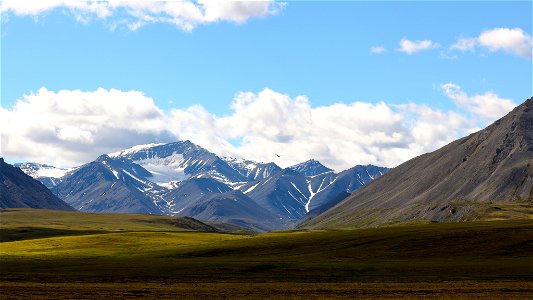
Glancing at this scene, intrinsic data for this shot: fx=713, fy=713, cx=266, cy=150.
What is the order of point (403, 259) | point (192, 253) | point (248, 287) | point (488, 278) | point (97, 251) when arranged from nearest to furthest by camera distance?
point (248, 287), point (488, 278), point (403, 259), point (192, 253), point (97, 251)

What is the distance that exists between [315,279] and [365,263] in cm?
2457

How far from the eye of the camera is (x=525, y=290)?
6381 cm

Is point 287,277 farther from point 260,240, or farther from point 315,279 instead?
point 260,240

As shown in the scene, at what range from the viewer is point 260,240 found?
154 meters

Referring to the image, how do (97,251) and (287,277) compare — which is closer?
(287,277)

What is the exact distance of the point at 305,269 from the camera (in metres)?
92.4

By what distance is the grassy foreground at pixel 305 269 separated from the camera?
65.3 meters

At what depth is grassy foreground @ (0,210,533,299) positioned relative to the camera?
6531cm

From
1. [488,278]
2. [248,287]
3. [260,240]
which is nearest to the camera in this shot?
[248,287]

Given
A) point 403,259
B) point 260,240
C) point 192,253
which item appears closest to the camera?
point 403,259

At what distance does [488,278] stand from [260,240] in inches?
3151

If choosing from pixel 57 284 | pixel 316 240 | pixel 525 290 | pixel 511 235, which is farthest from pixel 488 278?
pixel 316 240

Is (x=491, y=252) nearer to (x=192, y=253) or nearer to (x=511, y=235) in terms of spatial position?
(x=511, y=235)

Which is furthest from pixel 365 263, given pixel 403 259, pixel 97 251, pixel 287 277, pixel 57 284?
pixel 97 251
